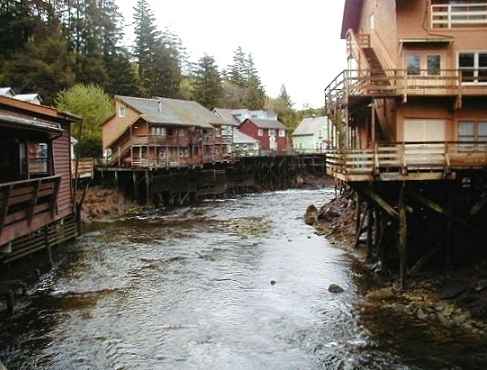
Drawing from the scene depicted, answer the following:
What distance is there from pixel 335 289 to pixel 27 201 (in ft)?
35.4

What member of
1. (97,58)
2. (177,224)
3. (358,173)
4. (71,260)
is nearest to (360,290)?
(358,173)

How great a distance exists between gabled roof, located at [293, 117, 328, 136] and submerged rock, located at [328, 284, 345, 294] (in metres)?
69.4

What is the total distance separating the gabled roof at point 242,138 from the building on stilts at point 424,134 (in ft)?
183

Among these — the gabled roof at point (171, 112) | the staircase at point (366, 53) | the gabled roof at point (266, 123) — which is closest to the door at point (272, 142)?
the gabled roof at point (266, 123)

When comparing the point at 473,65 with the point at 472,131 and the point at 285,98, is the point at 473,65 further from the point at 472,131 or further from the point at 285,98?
the point at 285,98

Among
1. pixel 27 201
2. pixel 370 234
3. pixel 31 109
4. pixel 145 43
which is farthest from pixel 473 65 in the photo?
pixel 145 43

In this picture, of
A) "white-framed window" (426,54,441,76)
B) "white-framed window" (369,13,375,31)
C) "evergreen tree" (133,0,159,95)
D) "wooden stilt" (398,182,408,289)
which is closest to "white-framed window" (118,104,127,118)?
"evergreen tree" (133,0,159,95)

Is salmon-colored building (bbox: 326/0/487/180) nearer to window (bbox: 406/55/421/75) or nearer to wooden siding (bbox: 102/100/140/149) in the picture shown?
window (bbox: 406/55/421/75)

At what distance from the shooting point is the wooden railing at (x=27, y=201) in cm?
1179

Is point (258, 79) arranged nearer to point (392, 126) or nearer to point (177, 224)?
point (177, 224)

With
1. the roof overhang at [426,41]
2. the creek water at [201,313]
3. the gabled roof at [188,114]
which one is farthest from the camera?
the gabled roof at [188,114]

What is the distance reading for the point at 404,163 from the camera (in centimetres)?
1677

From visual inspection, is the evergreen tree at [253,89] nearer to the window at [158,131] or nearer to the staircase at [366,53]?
the window at [158,131]

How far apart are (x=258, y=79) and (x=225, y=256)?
91463 mm
